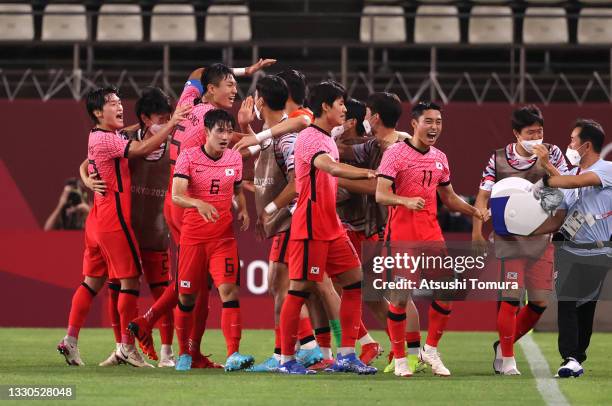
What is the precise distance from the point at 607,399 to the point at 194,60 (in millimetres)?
11414

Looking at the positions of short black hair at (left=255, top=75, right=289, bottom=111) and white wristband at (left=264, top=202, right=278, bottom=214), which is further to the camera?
short black hair at (left=255, top=75, right=289, bottom=111)

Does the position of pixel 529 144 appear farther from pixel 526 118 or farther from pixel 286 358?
pixel 286 358

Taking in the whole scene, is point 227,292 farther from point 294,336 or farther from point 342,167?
point 342,167

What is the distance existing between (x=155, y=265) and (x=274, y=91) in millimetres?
2027

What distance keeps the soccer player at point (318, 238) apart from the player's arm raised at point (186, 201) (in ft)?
2.06

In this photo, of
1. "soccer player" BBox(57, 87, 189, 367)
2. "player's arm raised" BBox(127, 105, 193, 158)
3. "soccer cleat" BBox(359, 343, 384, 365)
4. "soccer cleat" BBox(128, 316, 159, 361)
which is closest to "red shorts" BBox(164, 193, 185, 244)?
"soccer player" BBox(57, 87, 189, 367)

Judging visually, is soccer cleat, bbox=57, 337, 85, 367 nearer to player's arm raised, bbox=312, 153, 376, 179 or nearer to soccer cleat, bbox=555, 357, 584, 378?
player's arm raised, bbox=312, 153, 376, 179

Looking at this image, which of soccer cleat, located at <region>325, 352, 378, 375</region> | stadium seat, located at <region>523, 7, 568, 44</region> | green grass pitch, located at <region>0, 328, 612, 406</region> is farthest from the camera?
stadium seat, located at <region>523, 7, 568, 44</region>

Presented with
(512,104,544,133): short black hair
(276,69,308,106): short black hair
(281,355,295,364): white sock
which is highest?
(276,69,308,106): short black hair

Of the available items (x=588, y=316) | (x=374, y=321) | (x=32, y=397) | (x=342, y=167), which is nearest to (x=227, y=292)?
(x=342, y=167)

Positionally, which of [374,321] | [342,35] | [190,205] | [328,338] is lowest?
[374,321]

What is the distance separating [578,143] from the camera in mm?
10008

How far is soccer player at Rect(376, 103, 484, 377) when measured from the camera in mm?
9602

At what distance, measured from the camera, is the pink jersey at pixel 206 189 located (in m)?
10.0
